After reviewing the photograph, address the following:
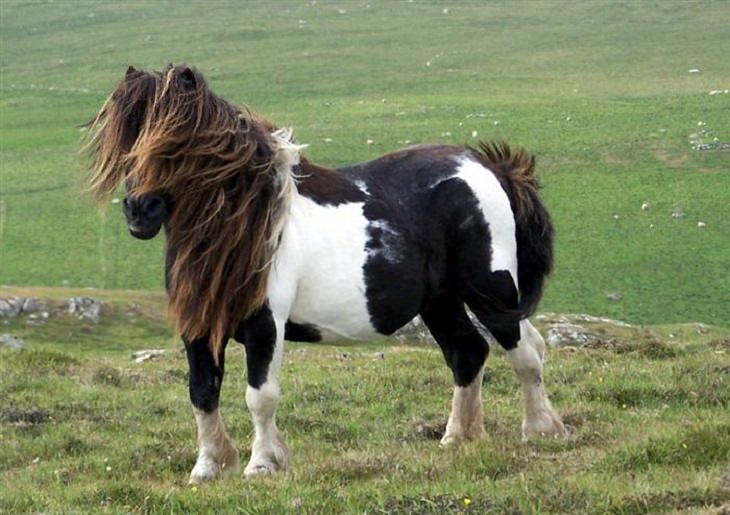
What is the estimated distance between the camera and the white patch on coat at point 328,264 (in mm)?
8812

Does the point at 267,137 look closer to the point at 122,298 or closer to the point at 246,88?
the point at 122,298

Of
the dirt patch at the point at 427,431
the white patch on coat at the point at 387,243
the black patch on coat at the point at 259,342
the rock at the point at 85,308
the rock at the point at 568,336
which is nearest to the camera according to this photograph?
the black patch on coat at the point at 259,342

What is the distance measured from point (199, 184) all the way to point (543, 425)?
10.3 ft

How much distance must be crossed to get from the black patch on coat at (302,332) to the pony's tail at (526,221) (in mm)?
1700

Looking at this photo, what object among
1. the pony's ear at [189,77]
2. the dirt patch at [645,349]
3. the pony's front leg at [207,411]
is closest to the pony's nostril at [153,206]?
the pony's ear at [189,77]

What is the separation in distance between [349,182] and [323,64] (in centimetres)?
6032

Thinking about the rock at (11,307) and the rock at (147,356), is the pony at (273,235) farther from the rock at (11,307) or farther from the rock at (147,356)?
the rock at (11,307)

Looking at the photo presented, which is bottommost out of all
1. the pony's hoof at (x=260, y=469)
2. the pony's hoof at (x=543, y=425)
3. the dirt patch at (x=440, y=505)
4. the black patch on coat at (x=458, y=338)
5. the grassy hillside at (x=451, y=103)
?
the grassy hillside at (x=451, y=103)

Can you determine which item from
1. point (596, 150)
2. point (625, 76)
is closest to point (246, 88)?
point (625, 76)

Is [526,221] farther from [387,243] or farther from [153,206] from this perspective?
[153,206]

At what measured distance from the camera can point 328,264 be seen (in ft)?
29.2

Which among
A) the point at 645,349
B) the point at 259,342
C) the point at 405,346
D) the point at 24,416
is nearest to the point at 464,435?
the point at 259,342

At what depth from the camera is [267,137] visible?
9.03 m

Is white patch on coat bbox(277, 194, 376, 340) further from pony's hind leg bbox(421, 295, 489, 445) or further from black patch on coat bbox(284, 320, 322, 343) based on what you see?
pony's hind leg bbox(421, 295, 489, 445)
